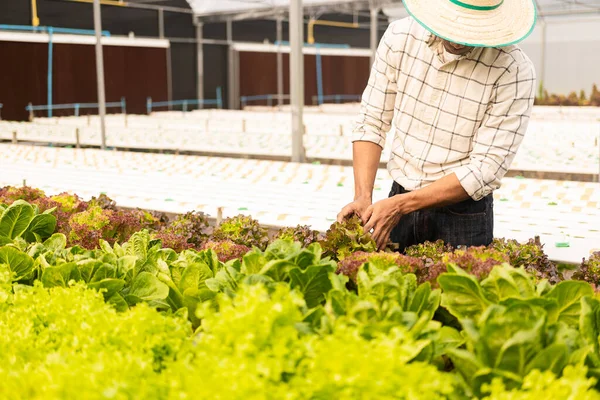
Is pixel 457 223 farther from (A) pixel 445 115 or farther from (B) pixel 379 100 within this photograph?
(B) pixel 379 100

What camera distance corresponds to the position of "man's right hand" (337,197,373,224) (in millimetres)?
2121

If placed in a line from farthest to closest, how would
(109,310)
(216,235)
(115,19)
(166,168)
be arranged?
(115,19) → (166,168) → (216,235) → (109,310)

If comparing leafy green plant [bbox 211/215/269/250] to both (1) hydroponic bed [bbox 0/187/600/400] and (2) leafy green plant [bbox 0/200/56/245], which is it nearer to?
(1) hydroponic bed [bbox 0/187/600/400]

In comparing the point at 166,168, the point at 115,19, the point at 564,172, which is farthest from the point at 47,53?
the point at 564,172

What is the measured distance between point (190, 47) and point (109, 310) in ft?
51.8

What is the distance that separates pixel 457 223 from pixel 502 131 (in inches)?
14.7

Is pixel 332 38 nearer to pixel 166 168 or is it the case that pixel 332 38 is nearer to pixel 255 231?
pixel 166 168

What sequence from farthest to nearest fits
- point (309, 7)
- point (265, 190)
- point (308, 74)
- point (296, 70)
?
point (308, 74) < point (309, 7) < point (296, 70) < point (265, 190)

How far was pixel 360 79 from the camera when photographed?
19.5m

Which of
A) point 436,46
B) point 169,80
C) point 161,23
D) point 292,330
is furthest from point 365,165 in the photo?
point 161,23

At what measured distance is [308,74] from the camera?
17.8 m

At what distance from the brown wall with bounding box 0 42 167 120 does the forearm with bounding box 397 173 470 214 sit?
36.5 ft

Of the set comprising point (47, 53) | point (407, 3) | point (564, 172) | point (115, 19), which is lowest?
point (564, 172)

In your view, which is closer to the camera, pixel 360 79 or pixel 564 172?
pixel 564 172
